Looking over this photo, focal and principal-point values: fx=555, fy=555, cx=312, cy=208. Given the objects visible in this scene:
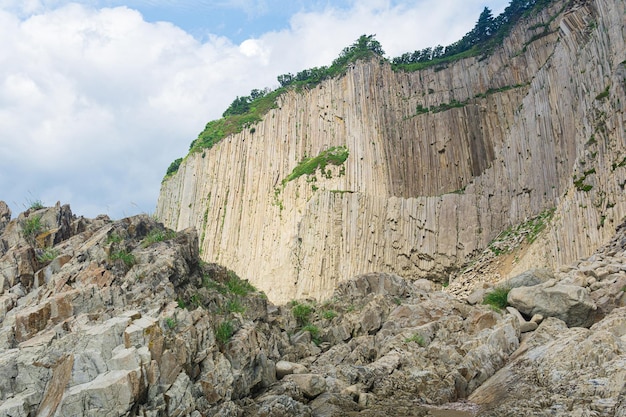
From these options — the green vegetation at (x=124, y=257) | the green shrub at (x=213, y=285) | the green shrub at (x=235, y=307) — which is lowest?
the green shrub at (x=235, y=307)

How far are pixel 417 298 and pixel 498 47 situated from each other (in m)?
27.1

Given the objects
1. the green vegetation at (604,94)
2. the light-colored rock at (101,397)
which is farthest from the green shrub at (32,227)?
the green vegetation at (604,94)

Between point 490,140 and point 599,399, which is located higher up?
point 490,140

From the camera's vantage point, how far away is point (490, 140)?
37.4 meters

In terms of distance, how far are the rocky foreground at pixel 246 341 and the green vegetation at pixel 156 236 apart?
0.28 feet

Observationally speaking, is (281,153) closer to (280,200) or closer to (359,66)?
(280,200)

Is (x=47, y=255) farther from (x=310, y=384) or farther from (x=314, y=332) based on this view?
(x=314, y=332)

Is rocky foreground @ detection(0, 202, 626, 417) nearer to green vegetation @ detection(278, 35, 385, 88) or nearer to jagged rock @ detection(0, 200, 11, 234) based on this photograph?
jagged rock @ detection(0, 200, 11, 234)

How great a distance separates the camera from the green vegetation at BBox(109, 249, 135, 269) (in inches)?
530

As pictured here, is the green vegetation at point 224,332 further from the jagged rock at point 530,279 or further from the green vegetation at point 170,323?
the jagged rock at point 530,279

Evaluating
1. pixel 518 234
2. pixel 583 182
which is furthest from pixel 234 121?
pixel 583 182

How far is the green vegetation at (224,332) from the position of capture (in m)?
12.4

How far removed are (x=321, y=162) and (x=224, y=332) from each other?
2696cm

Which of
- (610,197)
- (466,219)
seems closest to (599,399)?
(610,197)
